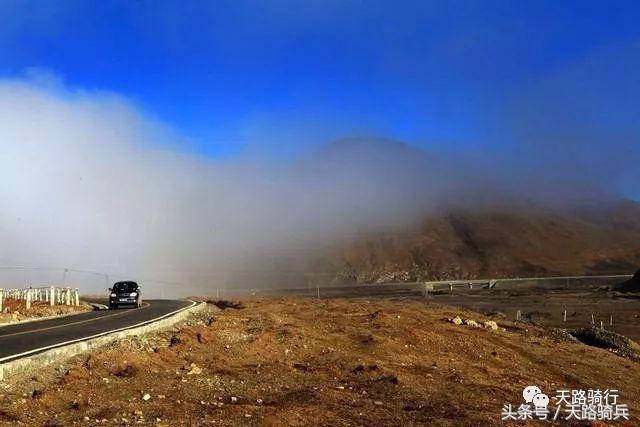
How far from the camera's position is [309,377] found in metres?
13.2

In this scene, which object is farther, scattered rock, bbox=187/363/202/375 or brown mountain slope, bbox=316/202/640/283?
brown mountain slope, bbox=316/202/640/283

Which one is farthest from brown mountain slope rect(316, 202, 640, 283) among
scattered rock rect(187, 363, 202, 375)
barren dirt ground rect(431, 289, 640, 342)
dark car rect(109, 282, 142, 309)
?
scattered rock rect(187, 363, 202, 375)

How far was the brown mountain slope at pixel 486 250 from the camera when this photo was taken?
116 m

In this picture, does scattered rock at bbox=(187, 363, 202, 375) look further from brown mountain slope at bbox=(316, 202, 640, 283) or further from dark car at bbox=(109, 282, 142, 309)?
brown mountain slope at bbox=(316, 202, 640, 283)

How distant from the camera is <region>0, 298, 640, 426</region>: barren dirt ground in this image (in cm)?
959

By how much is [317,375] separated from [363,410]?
347cm

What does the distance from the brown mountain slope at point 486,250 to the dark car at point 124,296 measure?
3150 inches

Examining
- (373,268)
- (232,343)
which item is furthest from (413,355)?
(373,268)

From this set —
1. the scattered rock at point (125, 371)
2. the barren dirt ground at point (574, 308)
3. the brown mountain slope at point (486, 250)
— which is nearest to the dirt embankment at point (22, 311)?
the scattered rock at point (125, 371)

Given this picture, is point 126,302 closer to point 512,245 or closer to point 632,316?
point 632,316

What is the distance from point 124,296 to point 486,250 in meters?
98.1

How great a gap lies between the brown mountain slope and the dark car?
80000 millimetres

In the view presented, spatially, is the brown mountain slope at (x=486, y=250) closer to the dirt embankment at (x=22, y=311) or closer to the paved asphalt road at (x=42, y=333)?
the dirt embankment at (x=22, y=311)

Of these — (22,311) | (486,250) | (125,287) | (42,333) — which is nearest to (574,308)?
(125,287)
